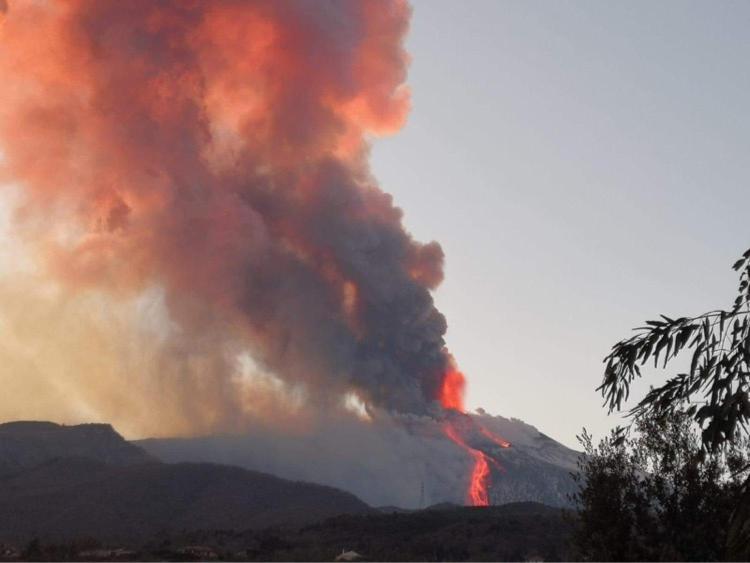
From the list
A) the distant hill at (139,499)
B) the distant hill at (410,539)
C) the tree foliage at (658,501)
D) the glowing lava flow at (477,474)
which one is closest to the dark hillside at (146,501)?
the distant hill at (139,499)

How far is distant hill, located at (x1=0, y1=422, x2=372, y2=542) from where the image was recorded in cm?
8912

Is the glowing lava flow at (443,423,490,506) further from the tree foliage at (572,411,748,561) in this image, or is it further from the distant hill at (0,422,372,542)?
the tree foliage at (572,411,748,561)

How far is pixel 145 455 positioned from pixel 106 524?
4859 centimetres

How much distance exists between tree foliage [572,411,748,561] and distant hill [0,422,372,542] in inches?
2717

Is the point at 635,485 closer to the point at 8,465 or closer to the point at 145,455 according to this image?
the point at 8,465

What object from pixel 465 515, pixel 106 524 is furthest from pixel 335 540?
pixel 106 524

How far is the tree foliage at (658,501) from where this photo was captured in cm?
1831

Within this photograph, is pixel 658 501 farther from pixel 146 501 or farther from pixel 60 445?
pixel 60 445

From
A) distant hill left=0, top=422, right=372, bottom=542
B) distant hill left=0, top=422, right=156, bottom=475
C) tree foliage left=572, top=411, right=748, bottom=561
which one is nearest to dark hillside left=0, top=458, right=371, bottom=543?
distant hill left=0, top=422, right=372, bottom=542

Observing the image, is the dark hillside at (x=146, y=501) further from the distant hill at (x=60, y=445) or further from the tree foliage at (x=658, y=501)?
the tree foliage at (x=658, y=501)

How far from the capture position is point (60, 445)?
13375 centimetres

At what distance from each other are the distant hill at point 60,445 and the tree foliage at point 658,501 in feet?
380

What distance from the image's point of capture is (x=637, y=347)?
14.7 m

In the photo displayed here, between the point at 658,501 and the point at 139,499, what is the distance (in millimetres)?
89342
